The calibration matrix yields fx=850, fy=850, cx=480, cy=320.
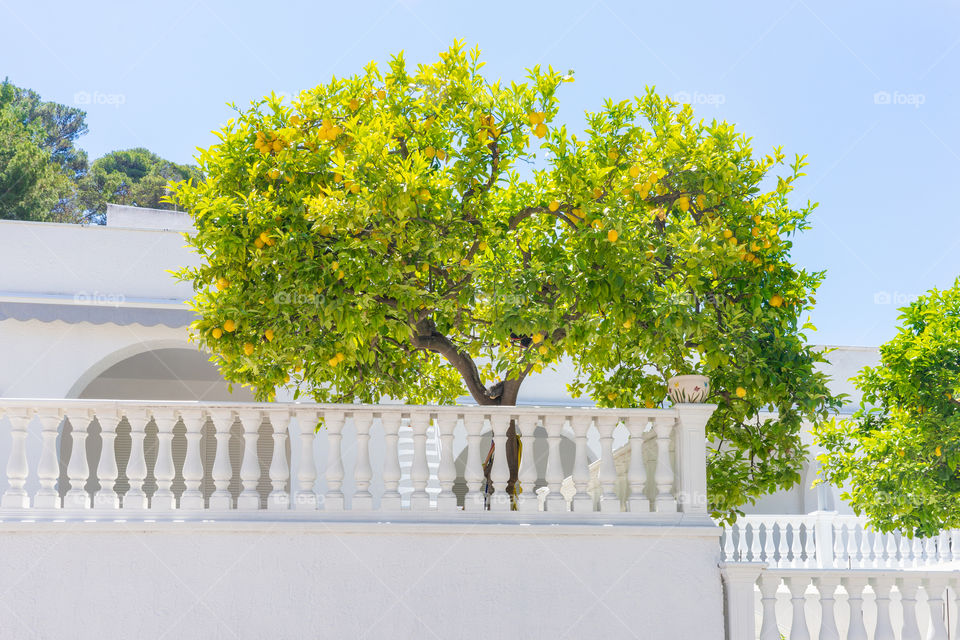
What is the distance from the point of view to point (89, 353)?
488 inches

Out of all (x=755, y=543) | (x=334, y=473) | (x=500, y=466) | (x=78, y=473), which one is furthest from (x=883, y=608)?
(x=755, y=543)

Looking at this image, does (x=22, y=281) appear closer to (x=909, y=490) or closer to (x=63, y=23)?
(x=63, y=23)

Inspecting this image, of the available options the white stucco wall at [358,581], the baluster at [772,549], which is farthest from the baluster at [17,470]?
the baluster at [772,549]

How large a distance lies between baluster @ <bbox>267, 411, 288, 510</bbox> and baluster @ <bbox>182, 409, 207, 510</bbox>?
1.56 feet

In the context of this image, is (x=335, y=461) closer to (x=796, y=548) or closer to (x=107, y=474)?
(x=107, y=474)

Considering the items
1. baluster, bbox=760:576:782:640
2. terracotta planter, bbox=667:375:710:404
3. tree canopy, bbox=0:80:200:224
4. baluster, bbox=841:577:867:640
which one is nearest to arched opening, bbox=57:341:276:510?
terracotta planter, bbox=667:375:710:404

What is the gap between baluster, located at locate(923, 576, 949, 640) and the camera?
6055mm

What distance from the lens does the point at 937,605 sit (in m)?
6.15

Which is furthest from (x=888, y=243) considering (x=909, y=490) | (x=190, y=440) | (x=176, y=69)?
(x=176, y=69)

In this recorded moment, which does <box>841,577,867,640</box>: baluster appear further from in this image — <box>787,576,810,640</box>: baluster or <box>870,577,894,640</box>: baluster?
<box>787,576,810,640</box>: baluster

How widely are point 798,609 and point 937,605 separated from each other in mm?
1158

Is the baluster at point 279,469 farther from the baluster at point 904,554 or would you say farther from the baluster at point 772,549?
the baluster at point 904,554

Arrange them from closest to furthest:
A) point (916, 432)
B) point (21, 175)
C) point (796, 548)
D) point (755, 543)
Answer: point (916, 432), point (755, 543), point (796, 548), point (21, 175)

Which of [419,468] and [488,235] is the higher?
[488,235]
